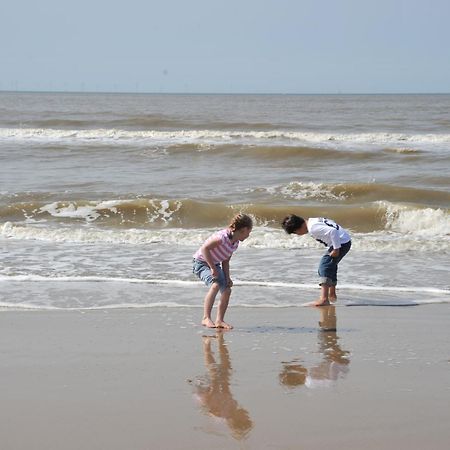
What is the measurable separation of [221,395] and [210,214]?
32.9 ft

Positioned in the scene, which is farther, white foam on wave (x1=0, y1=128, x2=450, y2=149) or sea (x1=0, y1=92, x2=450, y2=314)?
white foam on wave (x1=0, y1=128, x2=450, y2=149)

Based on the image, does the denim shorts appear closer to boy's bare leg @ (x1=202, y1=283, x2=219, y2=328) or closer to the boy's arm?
boy's bare leg @ (x1=202, y1=283, x2=219, y2=328)

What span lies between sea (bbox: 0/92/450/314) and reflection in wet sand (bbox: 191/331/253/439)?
219 cm

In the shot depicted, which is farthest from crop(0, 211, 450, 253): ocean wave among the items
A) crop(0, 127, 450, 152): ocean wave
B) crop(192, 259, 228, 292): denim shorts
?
crop(0, 127, 450, 152): ocean wave

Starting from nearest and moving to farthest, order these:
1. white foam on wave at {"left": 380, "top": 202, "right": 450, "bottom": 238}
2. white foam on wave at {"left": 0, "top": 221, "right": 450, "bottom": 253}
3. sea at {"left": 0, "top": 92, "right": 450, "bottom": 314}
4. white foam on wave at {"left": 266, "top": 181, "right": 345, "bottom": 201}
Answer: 1. sea at {"left": 0, "top": 92, "right": 450, "bottom": 314}
2. white foam on wave at {"left": 0, "top": 221, "right": 450, "bottom": 253}
3. white foam on wave at {"left": 380, "top": 202, "right": 450, "bottom": 238}
4. white foam on wave at {"left": 266, "top": 181, "right": 345, "bottom": 201}

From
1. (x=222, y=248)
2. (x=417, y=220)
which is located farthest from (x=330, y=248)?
(x=417, y=220)

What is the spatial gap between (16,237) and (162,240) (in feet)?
7.37

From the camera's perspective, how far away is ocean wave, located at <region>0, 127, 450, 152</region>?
1068 inches

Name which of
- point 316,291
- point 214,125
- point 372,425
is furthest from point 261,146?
point 372,425

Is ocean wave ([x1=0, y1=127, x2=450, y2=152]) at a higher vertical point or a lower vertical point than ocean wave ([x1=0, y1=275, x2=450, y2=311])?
lower

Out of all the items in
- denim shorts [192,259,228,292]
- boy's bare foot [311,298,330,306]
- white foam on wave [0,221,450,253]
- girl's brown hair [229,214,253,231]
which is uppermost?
girl's brown hair [229,214,253,231]

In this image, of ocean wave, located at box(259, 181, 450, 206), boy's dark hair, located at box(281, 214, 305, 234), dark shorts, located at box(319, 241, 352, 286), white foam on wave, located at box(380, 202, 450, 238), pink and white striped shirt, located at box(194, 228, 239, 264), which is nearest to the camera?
pink and white striped shirt, located at box(194, 228, 239, 264)

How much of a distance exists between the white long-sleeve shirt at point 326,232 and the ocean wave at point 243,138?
1718 cm

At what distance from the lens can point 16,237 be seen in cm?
1252
